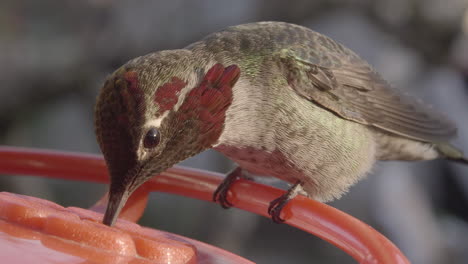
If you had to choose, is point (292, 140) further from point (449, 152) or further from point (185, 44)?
point (185, 44)

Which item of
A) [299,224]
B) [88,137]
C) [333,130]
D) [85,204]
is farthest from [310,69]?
[88,137]

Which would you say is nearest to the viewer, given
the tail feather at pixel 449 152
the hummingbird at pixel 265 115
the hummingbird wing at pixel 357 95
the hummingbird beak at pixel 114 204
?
the hummingbird beak at pixel 114 204

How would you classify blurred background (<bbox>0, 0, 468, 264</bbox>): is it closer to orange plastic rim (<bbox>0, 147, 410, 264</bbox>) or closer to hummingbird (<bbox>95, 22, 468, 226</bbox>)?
hummingbird (<bbox>95, 22, 468, 226</bbox>)

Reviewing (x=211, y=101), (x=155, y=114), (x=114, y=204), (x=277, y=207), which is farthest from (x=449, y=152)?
(x=114, y=204)

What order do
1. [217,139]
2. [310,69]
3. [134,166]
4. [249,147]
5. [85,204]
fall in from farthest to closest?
[85,204]
[310,69]
[249,147]
[217,139]
[134,166]

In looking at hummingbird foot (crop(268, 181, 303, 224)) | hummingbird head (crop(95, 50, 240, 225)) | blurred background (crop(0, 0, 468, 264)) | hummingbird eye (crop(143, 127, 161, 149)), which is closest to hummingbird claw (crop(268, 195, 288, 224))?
hummingbird foot (crop(268, 181, 303, 224))

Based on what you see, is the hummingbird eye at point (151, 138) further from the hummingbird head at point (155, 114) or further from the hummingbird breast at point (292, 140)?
the hummingbird breast at point (292, 140)

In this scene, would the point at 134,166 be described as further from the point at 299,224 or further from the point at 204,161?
the point at 204,161

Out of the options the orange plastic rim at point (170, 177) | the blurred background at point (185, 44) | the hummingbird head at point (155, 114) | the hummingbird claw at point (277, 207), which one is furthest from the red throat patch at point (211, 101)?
the blurred background at point (185, 44)
